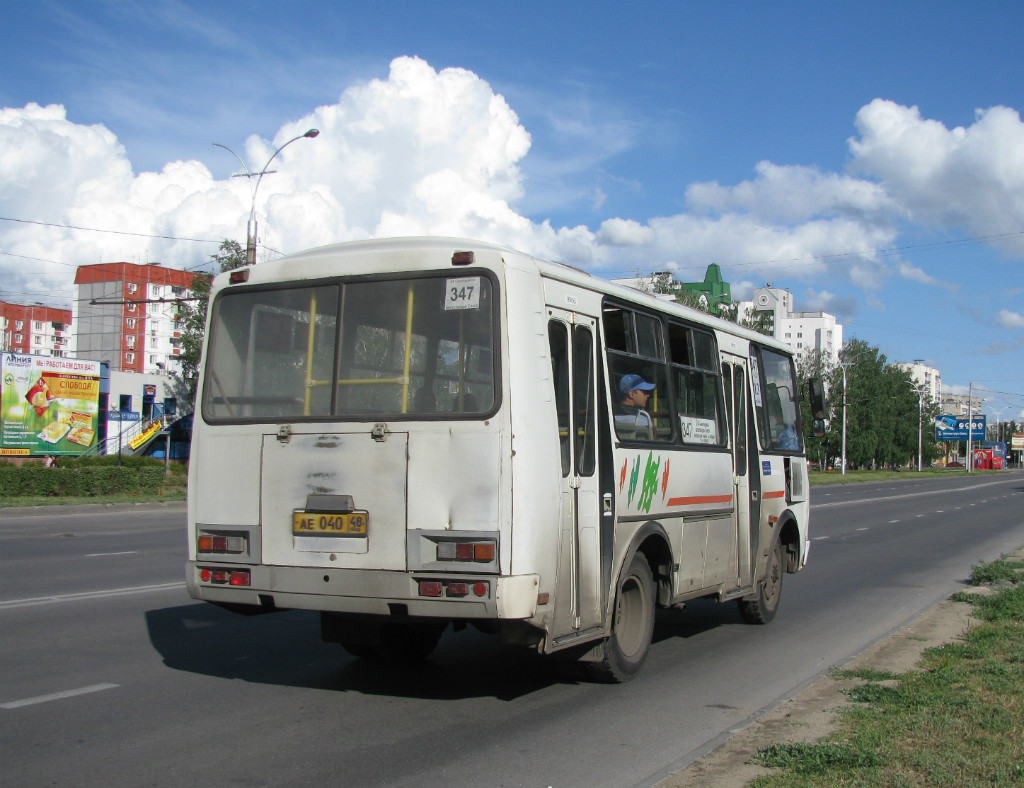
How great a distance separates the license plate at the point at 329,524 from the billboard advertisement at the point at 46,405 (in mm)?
49280

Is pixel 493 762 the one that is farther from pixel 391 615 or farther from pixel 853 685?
pixel 853 685

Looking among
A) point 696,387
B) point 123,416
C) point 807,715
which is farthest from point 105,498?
point 123,416

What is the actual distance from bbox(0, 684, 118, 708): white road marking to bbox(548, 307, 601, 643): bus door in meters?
3.11

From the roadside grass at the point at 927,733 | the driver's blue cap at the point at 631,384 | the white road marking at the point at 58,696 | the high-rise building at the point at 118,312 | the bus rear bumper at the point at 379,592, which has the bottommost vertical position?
the roadside grass at the point at 927,733

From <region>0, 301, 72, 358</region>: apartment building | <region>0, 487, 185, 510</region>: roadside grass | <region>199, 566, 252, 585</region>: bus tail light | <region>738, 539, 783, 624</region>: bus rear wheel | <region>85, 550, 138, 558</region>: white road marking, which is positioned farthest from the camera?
<region>0, 301, 72, 358</region>: apartment building

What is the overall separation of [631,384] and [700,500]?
1.55 m

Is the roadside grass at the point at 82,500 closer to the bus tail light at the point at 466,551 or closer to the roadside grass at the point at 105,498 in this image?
the roadside grass at the point at 105,498

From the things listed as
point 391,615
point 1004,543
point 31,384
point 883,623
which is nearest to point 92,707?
point 391,615

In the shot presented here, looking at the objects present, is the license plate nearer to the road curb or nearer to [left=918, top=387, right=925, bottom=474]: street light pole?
the road curb

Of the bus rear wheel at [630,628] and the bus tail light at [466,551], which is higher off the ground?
the bus tail light at [466,551]

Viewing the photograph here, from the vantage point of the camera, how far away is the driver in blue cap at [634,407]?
7258mm

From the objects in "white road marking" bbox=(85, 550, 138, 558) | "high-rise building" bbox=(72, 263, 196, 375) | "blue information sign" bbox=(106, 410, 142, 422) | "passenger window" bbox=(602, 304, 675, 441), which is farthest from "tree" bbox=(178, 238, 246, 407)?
"high-rise building" bbox=(72, 263, 196, 375)

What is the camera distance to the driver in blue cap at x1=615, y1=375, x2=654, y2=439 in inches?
286

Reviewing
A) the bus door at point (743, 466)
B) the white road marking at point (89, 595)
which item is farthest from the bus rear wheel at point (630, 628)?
the white road marking at point (89, 595)
